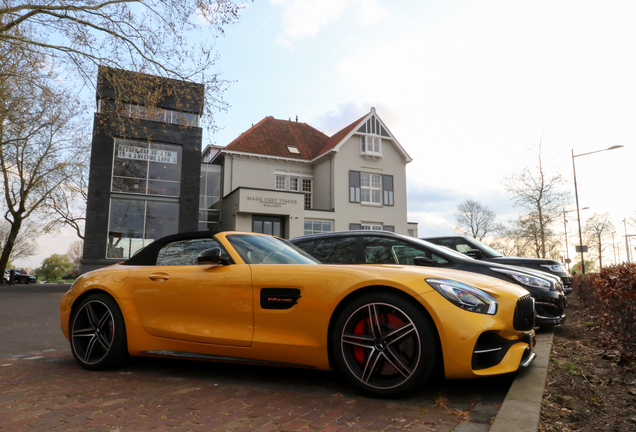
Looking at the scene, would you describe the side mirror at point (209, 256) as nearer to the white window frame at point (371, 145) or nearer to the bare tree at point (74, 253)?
the white window frame at point (371, 145)

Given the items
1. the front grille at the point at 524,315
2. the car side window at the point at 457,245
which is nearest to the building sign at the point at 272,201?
the car side window at the point at 457,245

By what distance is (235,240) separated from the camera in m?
4.08

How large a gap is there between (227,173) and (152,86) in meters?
15.3

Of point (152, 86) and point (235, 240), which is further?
point (152, 86)

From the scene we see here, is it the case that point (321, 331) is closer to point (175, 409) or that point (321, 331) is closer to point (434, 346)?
point (434, 346)

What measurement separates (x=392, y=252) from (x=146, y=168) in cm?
2068

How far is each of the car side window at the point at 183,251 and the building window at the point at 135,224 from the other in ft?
63.4

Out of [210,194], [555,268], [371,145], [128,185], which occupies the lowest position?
[555,268]

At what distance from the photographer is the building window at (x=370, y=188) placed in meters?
30.8

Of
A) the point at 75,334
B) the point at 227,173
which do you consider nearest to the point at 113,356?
the point at 75,334

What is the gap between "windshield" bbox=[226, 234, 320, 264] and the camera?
12.7 ft

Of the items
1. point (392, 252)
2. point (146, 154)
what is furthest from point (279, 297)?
point (146, 154)

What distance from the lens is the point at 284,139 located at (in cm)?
3228

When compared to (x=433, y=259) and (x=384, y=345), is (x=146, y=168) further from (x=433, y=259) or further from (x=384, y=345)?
(x=384, y=345)
